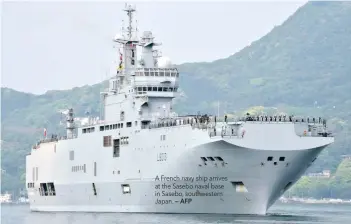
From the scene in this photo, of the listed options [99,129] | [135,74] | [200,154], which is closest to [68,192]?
[99,129]

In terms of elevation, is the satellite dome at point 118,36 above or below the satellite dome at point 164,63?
above

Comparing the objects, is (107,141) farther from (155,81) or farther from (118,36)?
(118,36)

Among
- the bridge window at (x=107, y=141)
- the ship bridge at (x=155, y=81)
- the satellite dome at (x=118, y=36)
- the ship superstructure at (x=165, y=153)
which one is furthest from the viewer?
the satellite dome at (x=118, y=36)

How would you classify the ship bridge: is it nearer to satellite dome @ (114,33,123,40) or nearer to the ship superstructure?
the ship superstructure

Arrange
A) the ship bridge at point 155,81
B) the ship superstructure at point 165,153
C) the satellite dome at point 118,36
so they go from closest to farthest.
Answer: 1. the ship superstructure at point 165,153
2. the ship bridge at point 155,81
3. the satellite dome at point 118,36

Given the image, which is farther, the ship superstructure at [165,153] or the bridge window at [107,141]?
the bridge window at [107,141]

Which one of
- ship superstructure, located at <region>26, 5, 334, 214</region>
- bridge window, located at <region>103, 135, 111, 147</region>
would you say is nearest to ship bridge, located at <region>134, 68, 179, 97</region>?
ship superstructure, located at <region>26, 5, 334, 214</region>

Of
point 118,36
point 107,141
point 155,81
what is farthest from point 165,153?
point 118,36

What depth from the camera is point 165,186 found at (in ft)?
268

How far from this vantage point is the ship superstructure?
256 ft

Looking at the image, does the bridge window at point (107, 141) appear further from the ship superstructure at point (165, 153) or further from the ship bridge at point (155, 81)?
the ship bridge at point (155, 81)

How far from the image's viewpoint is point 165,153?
81.8 meters

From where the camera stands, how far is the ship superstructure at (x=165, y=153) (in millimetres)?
78062

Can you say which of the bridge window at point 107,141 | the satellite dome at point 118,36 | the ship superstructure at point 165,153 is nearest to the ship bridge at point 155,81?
the ship superstructure at point 165,153
